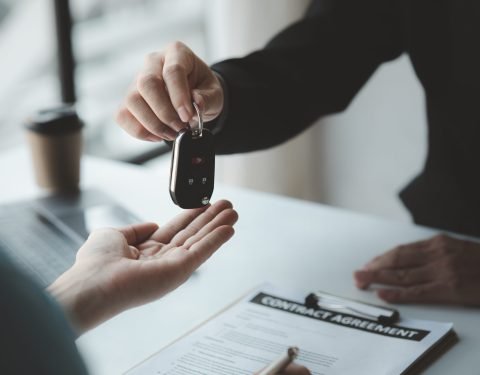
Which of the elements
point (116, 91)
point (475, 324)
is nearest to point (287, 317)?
point (475, 324)

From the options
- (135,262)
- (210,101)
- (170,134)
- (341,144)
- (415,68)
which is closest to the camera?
(135,262)

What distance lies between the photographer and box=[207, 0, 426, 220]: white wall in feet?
7.79

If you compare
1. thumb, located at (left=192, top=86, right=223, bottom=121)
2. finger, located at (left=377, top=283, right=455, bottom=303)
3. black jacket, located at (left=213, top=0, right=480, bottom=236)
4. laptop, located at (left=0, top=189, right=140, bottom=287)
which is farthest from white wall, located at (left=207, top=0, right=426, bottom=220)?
finger, located at (left=377, top=283, right=455, bottom=303)

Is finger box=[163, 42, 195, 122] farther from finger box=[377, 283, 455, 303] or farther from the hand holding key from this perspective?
finger box=[377, 283, 455, 303]

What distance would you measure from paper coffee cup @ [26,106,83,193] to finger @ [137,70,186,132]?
56 cm

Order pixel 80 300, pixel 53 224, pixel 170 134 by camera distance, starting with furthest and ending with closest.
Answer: pixel 53 224 → pixel 170 134 → pixel 80 300

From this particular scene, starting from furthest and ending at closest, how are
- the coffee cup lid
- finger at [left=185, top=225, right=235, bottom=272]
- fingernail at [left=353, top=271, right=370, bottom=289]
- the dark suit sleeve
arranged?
1. the coffee cup lid
2. the dark suit sleeve
3. fingernail at [left=353, top=271, right=370, bottom=289]
4. finger at [left=185, top=225, right=235, bottom=272]

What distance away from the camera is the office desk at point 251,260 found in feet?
3.30

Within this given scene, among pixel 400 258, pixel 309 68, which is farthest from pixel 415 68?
pixel 400 258

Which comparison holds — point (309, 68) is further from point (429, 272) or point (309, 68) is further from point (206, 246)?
point (206, 246)

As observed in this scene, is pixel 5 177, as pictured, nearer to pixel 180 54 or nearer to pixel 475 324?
pixel 180 54

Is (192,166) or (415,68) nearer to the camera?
(192,166)

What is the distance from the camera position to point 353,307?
1.05 m

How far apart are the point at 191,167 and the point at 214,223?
90 millimetres
